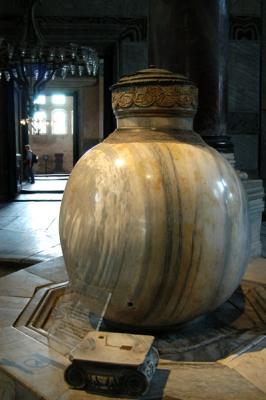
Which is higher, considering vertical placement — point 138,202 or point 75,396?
point 138,202

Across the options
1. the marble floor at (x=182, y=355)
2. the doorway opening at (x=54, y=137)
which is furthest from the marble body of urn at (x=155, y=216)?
the doorway opening at (x=54, y=137)

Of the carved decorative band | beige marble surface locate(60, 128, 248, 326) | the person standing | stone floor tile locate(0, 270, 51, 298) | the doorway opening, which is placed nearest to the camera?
beige marble surface locate(60, 128, 248, 326)

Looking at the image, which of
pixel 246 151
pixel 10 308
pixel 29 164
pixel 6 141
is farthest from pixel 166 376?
pixel 29 164

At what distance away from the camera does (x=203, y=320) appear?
1.86 m

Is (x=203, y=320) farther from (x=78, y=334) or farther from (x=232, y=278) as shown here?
(x=78, y=334)

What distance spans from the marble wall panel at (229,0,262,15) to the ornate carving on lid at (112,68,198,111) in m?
5.28

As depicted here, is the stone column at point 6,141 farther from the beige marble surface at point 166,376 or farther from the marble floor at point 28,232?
the beige marble surface at point 166,376

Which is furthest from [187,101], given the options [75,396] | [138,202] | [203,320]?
[75,396]

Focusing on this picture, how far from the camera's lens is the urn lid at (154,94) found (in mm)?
1606

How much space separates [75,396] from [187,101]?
106cm

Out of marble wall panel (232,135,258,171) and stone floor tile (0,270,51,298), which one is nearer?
stone floor tile (0,270,51,298)

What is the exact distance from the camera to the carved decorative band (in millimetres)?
1605

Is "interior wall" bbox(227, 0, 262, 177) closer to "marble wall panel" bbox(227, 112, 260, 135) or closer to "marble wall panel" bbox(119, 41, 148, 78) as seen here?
"marble wall panel" bbox(227, 112, 260, 135)

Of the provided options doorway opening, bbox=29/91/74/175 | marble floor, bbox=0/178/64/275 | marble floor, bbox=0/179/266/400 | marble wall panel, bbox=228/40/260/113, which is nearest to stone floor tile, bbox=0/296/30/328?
marble floor, bbox=0/179/266/400
